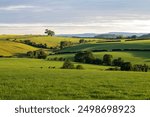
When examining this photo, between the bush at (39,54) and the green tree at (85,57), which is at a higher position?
the green tree at (85,57)

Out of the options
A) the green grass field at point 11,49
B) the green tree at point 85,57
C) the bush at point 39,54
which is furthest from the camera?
the green grass field at point 11,49

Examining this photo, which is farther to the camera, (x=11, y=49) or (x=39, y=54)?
(x=11, y=49)

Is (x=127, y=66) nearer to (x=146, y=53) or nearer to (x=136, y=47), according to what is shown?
(x=146, y=53)

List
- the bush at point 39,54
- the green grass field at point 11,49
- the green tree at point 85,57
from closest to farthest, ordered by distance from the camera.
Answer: the green tree at point 85,57 → the bush at point 39,54 → the green grass field at point 11,49

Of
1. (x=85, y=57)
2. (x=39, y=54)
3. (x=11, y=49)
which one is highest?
(x=85, y=57)

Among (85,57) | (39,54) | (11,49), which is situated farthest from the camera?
(11,49)

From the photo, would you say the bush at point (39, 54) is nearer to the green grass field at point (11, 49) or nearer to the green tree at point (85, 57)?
the green grass field at point (11, 49)

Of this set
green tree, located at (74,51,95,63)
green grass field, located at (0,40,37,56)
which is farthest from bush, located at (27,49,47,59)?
green tree, located at (74,51,95,63)

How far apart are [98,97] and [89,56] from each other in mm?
88531

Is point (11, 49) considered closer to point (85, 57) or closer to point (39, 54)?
point (39, 54)

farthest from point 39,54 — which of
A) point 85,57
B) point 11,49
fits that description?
point 11,49

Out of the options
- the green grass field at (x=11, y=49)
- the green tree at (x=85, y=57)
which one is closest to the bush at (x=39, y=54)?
the green grass field at (x=11, y=49)

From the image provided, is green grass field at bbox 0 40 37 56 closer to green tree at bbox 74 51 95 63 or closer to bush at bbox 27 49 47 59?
bush at bbox 27 49 47 59

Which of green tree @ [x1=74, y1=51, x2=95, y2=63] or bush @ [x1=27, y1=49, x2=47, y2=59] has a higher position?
green tree @ [x1=74, y1=51, x2=95, y2=63]
